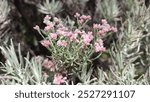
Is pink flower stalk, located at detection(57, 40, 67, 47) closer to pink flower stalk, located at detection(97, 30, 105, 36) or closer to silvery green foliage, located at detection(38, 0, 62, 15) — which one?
pink flower stalk, located at detection(97, 30, 105, 36)

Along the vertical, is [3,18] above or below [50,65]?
above

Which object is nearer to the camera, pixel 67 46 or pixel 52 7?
pixel 67 46

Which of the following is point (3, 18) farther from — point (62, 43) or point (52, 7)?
point (62, 43)

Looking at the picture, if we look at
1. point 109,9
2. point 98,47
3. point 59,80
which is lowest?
point 59,80

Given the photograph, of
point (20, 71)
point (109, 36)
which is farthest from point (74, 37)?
point (109, 36)

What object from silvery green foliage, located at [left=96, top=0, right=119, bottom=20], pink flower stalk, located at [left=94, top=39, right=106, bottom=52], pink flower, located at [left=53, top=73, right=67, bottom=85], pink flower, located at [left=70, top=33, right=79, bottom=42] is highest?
silvery green foliage, located at [left=96, top=0, right=119, bottom=20]

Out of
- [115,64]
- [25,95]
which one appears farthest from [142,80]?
[25,95]

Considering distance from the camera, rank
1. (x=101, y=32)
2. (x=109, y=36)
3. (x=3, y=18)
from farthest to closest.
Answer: (x=109, y=36), (x=3, y=18), (x=101, y=32)

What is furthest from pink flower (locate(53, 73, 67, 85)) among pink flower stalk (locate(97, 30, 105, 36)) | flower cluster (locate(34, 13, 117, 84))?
pink flower stalk (locate(97, 30, 105, 36))

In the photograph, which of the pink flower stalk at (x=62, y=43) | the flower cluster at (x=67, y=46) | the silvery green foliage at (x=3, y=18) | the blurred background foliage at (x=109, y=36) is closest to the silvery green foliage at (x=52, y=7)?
the blurred background foliage at (x=109, y=36)
